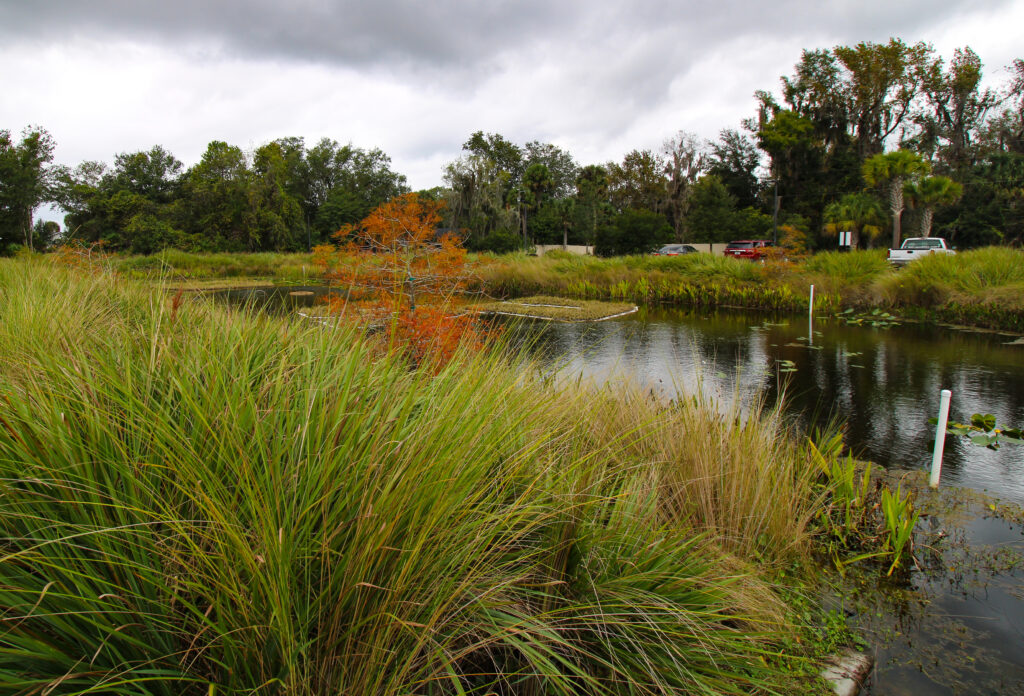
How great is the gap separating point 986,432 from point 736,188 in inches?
1698

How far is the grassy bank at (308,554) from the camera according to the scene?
46.9 inches

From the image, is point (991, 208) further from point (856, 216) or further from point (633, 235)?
point (633, 235)

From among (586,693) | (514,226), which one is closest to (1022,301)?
(586,693)

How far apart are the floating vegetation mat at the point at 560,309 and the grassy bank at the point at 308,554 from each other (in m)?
14.1

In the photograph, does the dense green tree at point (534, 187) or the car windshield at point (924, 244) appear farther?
the dense green tree at point (534, 187)

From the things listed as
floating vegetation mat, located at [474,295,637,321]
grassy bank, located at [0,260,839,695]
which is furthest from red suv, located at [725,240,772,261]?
grassy bank, located at [0,260,839,695]

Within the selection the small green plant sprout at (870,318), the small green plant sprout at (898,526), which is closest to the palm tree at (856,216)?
the small green plant sprout at (870,318)

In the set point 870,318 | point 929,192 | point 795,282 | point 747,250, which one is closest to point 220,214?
point 747,250

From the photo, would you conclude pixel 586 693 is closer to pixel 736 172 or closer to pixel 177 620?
pixel 177 620

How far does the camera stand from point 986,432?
6.17 metres

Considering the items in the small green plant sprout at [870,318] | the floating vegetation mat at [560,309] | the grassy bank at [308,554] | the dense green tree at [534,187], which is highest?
the dense green tree at [534,187]

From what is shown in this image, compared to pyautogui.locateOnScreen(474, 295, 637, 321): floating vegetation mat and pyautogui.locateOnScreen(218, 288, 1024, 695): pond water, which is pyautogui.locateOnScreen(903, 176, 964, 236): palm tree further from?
pyautogui.locateOnScreen(474, 295, 637, 321): floating vegetation mat

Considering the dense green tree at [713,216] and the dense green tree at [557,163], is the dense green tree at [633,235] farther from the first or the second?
the dense green tree at [557,163]

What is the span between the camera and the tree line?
31203 millimetres
